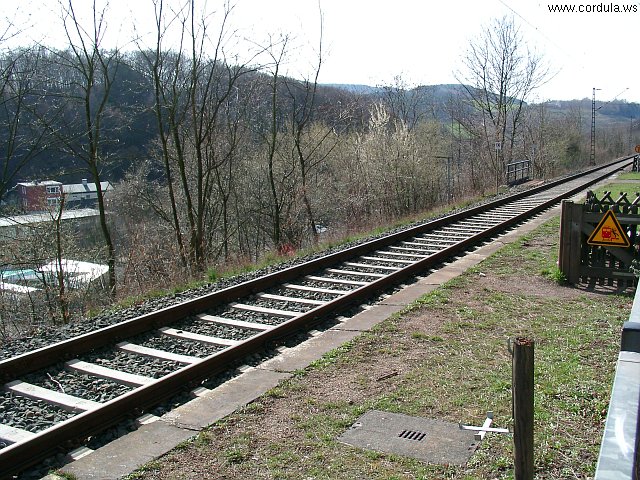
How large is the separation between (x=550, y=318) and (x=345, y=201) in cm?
2332

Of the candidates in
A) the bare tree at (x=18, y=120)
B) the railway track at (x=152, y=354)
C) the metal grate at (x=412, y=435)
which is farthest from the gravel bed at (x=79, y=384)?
the bare tree at (x=18, y=120)

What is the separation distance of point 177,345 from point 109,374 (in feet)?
3.26

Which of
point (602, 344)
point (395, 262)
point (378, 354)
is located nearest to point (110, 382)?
point (378, 354)

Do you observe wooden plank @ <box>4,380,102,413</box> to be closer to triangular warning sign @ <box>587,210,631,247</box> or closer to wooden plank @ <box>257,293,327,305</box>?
wooden plank @ <box>257,293,327,305</box>

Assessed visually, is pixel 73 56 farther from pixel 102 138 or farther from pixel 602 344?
pixel 602 344

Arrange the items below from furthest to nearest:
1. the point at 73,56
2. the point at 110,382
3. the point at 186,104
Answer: the point at 186,104, the point at 73,56, the point at 110,382

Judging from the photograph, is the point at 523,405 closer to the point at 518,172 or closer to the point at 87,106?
the point at 87,106

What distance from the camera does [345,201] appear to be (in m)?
30.2

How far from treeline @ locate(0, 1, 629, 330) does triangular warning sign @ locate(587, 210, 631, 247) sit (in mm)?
7687

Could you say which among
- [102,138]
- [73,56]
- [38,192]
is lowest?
[38,192]

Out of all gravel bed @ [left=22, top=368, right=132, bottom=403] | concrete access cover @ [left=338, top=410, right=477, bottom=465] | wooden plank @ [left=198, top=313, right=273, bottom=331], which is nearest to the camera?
concrete access cover @ [left=338, top=410, right=477, bottom=465]

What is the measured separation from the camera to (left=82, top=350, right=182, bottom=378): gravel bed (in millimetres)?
5512

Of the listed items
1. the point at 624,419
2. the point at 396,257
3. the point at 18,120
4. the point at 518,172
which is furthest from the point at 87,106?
the point at 518,172

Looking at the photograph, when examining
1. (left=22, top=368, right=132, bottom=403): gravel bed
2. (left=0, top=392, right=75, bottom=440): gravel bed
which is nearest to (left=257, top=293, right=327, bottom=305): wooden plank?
(left=22, top=368, right=132, bottom=403): gravel bed
